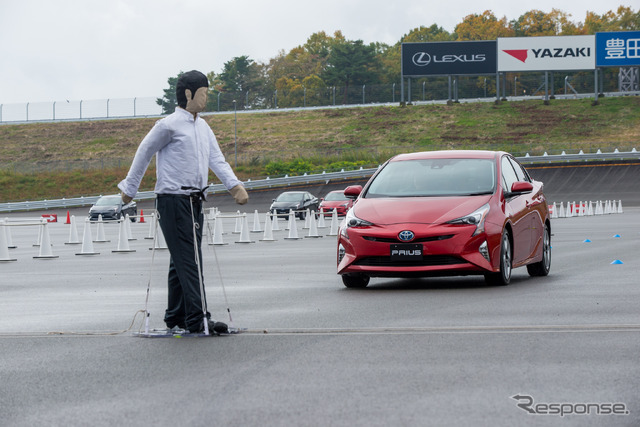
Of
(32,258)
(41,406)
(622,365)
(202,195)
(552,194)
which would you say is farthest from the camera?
(552,194)

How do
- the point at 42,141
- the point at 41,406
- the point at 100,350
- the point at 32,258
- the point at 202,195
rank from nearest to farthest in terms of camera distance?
1. the point at 41,406
2. the point at 100,350
3. the point at 202,195
4. the point at 32,258
5. the point at 42,141

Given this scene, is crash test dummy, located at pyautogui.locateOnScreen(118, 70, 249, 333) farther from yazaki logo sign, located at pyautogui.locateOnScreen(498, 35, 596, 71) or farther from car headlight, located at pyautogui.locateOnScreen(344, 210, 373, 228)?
yazaki logo sign, located at pyautogui.locateOnScreen(498, 35, 596, 71)

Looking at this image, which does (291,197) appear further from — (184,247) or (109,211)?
(184,247)

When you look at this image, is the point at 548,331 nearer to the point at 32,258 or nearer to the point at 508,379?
the point at 508,379

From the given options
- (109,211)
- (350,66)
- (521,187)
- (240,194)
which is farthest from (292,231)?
(350,66)

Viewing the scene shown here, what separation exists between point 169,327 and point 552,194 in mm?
63733

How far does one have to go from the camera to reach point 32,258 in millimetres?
21922

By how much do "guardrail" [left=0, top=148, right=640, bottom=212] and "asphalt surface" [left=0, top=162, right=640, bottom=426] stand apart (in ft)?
184

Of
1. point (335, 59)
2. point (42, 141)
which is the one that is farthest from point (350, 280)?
point (335, 59)

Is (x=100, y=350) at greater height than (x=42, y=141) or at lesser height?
lesser

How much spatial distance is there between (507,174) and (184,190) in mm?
6596

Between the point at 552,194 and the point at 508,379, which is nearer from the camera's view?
the point at 508,379

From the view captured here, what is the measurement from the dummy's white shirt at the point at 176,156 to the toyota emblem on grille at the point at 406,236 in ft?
12.9
